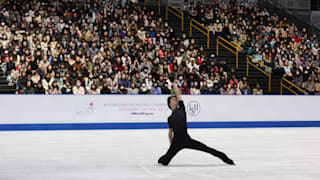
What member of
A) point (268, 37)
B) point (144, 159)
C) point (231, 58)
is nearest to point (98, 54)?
point (231, 58)

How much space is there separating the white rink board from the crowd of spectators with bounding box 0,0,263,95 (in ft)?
2.44

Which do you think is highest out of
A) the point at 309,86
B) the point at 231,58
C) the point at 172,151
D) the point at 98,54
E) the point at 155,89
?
the point at 98,54

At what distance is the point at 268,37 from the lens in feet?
89.9

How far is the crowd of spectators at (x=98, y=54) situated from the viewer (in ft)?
66.5

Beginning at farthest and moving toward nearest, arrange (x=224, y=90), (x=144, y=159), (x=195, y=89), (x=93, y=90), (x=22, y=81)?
(x=224, y=90) < (x=195, y=89) < (x=93, y=90) < (x=22, y=81) < (x=144, y=159)

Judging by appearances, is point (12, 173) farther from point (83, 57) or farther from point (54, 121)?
point (83, 57)

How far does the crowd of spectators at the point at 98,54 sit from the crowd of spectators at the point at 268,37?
2633 millimetres

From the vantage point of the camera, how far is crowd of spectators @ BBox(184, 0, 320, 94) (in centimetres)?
2539

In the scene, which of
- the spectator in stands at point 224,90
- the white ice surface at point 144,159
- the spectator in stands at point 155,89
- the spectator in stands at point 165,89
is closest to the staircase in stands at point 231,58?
the spectator in stands at point 224,90

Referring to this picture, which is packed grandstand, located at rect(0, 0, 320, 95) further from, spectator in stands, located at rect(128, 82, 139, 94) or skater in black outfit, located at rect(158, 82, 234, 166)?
skater in black outfit, located at rect(158, 82, 234, 166)

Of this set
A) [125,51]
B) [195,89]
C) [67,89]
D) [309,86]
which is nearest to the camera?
[67,89]

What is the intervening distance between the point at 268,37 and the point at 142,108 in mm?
10238

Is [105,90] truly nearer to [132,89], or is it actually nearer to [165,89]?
Answer: [132,89]

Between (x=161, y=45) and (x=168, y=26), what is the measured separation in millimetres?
3077
